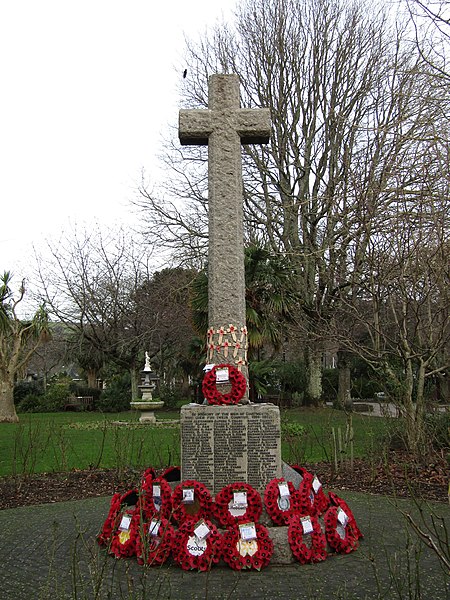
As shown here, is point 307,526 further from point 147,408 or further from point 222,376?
point 147,408

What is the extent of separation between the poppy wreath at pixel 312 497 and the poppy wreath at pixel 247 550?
0.53m

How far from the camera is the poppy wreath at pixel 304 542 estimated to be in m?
4.92

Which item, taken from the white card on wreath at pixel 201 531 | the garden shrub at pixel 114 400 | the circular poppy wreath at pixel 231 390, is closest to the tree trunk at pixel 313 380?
the garden shrub at pixel 114 400

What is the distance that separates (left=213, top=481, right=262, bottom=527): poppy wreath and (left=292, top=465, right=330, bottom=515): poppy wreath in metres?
0.44

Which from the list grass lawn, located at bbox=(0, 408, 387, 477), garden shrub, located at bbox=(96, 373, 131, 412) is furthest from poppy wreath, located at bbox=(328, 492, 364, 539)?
garden shrub, located at bbox=(96, 373, 131, 412)

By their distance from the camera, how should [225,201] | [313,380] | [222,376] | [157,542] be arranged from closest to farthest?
[157,542]
[222,376]
[225,201]
[313,380]

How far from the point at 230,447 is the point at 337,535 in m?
1.25

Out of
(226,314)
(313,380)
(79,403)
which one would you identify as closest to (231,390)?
(226,314)

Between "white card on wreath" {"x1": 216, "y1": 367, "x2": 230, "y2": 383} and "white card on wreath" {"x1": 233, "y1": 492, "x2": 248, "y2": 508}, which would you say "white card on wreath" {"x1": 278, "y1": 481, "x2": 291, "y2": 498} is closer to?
"white card on wreath" {"x1": 233, "y1": 492, "x2": 248, "y2": 508}

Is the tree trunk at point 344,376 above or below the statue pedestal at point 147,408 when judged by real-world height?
above

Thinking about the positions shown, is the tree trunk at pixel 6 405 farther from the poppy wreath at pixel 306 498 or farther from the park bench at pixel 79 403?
the poppy wreath at pixel 306 498

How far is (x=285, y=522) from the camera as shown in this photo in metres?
5.17

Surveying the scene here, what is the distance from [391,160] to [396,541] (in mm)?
5018

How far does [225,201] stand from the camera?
20.0 ft
